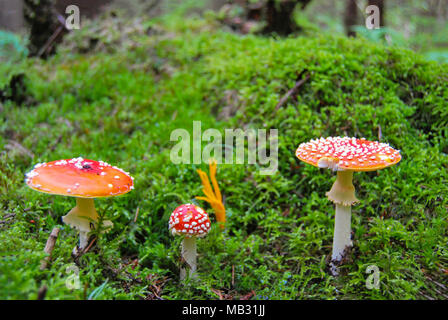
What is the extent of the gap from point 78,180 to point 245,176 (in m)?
2.17

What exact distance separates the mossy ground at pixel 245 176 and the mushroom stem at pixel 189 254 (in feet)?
0.37

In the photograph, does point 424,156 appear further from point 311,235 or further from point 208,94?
point 208,94

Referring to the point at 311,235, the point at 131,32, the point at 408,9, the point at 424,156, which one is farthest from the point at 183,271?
the point at 408,9

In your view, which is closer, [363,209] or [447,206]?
[447,206]

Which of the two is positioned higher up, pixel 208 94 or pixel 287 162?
pixel 208 94

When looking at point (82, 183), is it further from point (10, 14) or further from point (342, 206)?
point (10, 14)

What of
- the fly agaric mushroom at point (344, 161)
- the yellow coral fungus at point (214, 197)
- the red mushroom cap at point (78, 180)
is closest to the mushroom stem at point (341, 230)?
the fly agaric mushroom at point (344, 161)

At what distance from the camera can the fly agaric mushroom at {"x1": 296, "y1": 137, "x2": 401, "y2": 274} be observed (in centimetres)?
249

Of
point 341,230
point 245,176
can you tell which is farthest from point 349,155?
point 245,176

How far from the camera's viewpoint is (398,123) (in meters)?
4.06

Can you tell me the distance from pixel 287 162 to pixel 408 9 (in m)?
15.4

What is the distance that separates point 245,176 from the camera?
4.13 meters

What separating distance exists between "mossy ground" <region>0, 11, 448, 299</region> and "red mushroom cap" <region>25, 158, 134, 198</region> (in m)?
0.50

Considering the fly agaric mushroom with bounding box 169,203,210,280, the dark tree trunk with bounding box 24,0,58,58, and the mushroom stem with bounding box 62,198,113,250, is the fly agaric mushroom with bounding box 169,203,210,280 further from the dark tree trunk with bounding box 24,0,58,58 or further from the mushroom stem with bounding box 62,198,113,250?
the dark tree trunk with bounding box 24,0,58,58
